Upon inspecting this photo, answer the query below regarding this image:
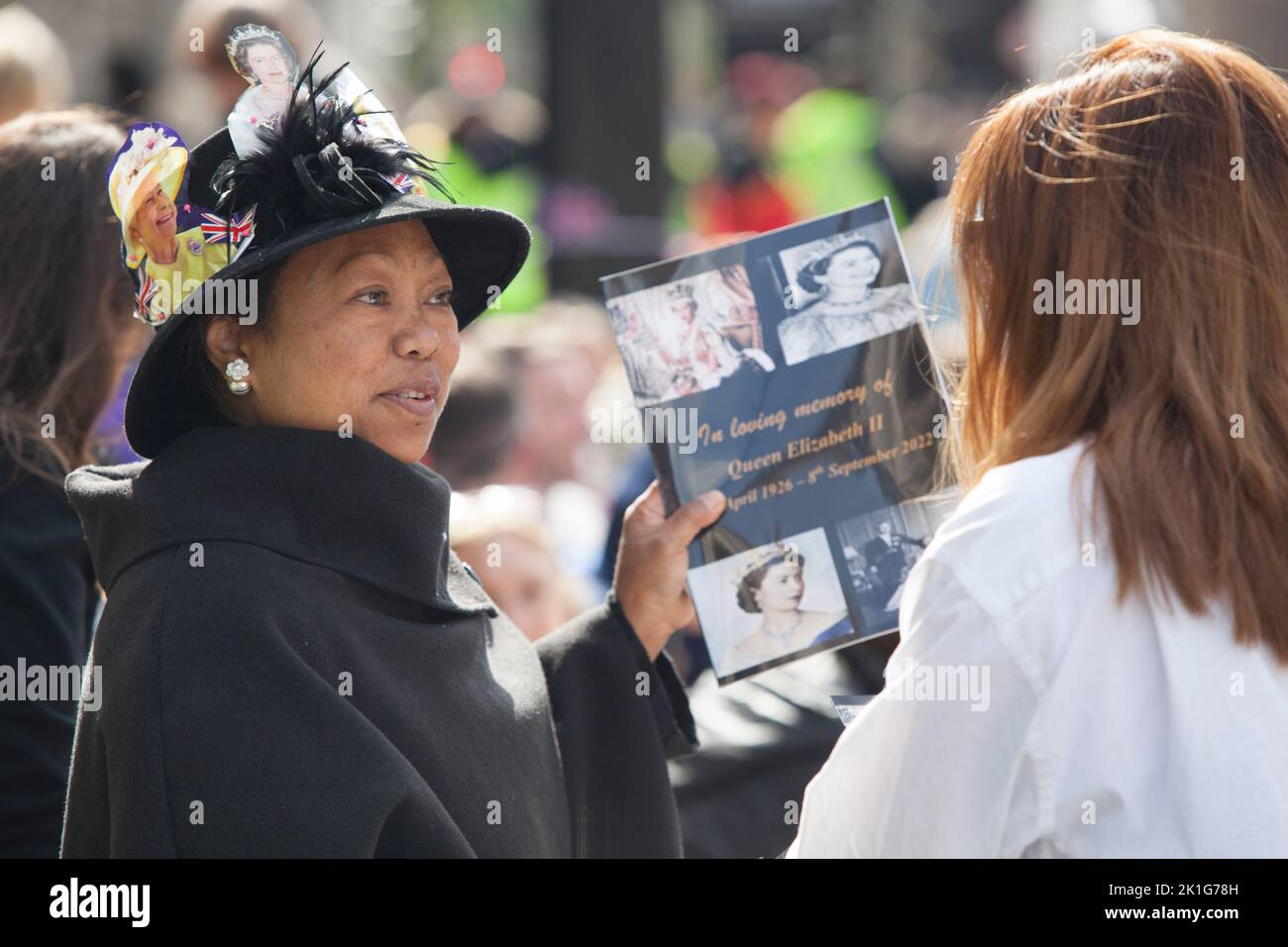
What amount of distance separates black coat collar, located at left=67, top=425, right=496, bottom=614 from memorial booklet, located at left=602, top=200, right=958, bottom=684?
412 millimetres

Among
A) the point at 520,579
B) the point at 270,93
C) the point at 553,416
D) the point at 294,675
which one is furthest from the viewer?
the point at 553,416

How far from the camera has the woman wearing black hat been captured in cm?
187

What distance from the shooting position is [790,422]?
7.74ft

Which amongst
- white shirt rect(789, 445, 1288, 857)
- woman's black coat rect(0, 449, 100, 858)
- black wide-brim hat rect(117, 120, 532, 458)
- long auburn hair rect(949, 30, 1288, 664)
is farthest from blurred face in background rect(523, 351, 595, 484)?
white shirt rect(789, 445, 1288, 857)

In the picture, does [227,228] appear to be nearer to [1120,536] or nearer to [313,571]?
[313,571]

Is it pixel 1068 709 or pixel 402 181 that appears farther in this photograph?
pixel 402 181

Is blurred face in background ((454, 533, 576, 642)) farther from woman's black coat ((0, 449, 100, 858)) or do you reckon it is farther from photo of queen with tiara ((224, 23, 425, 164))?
photo of queen with tiara ((224, 23, 425, 164))

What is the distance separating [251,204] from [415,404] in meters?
0.36

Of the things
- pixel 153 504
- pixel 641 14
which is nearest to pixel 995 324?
pixel 153 504

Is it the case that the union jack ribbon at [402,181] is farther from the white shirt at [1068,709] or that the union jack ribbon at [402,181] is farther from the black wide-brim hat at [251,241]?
the white shirt at [1068,709]

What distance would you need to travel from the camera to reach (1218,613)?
1610 millimetres

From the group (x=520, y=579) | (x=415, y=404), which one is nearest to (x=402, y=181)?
(x=415, y=404)

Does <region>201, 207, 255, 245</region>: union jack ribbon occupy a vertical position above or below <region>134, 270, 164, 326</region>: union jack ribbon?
above

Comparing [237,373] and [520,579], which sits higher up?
[237,373]
